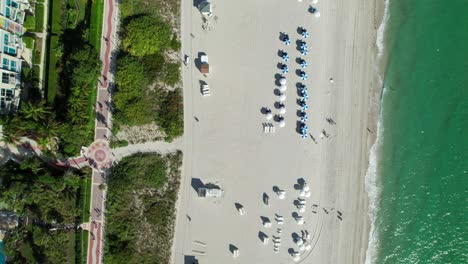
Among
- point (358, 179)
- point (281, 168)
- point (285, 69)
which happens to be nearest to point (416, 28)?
point (285, 69)

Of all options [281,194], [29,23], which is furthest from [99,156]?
[281,194]

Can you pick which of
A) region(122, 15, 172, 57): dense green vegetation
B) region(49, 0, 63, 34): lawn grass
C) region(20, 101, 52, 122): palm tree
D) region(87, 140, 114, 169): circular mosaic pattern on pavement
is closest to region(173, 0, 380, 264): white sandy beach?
region(122, 15, 172, 57): dense green vegetation

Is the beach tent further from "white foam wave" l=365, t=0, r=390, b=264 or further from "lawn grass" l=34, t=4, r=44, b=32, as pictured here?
"white foam wave" l=365, t=0, r=390, b=264

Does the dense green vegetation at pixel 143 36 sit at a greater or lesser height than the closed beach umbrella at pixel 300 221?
greater

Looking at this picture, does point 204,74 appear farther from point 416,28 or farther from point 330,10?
point 416,28

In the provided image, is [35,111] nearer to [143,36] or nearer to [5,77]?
[5,77]

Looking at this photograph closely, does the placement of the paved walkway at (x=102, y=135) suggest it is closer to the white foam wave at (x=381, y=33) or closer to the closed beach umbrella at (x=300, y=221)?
the closed beach umbrella at (x=300, y=221)

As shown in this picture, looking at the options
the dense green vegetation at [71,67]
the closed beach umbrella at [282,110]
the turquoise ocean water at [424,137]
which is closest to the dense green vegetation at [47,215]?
the dense green vegetation at [71,67]
